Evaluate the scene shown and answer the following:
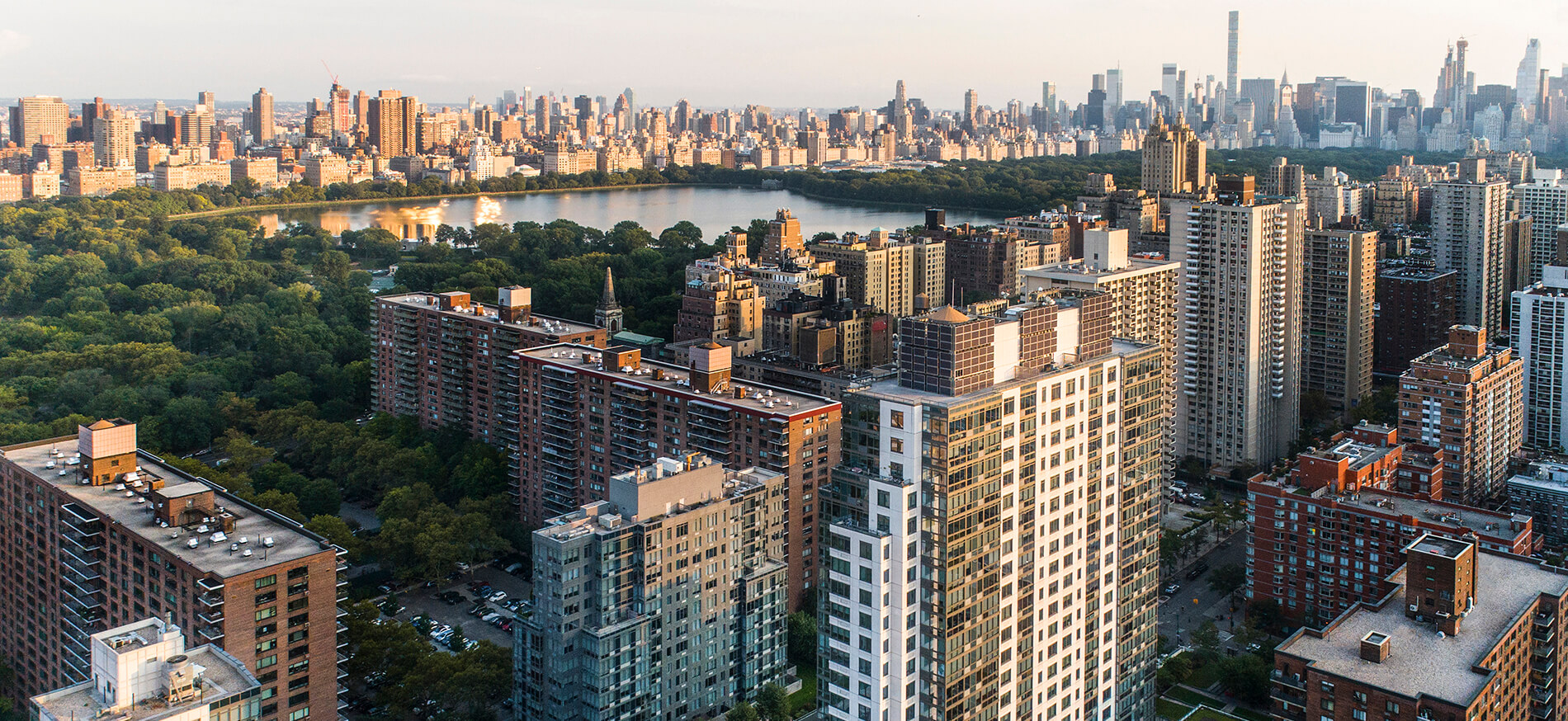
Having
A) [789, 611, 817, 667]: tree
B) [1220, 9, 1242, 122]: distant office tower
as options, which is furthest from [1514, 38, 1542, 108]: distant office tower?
[789, 611, 817, 667]: tree

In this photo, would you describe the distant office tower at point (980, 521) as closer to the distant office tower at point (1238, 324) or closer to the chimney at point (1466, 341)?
the chimney at point (1466, 341)

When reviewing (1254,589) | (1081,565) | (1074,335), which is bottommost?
(1254,589)

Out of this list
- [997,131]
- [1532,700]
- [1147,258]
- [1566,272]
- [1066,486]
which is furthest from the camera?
[997,131]

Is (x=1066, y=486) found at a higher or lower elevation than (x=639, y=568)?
higher

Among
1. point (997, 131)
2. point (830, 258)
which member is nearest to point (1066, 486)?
point (830, 258)

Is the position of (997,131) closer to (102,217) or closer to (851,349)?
(102,217)

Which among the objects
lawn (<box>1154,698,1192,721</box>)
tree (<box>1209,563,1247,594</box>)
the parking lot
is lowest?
lawn (<box>1154,698,1192,721</box>)

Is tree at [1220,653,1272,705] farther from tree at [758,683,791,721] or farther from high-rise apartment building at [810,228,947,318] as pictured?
high-rise apartment building at [810,228,947,318]
